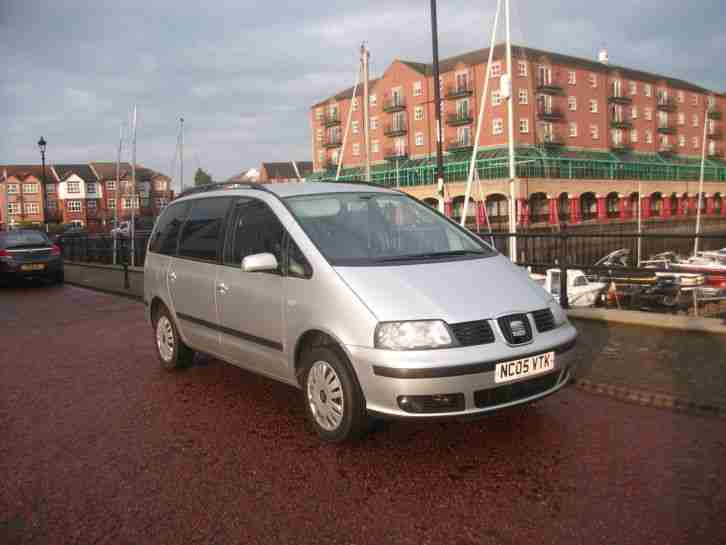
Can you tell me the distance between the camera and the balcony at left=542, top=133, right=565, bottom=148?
60206 millimetres

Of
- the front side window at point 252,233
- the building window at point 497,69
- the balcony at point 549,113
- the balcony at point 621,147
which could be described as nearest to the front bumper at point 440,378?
the front side window at point 252,233

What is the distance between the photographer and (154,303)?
22.5ft

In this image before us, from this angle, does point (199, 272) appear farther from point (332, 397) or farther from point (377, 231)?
point (332, 397)

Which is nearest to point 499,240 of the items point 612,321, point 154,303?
point 612,321

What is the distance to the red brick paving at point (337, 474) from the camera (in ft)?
10.5

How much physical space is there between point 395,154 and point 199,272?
64.8m

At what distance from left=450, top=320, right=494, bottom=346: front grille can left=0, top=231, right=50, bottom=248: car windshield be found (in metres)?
17.1

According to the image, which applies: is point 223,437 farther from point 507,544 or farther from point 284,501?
point 507,544

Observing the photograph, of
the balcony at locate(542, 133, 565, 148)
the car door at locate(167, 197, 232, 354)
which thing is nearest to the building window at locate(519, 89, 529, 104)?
the balcony at locate(542, 133, 565, 148)

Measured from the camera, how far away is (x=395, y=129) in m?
68.9

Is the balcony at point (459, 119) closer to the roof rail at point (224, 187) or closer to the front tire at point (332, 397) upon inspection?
the roof rail at point (224, 187)

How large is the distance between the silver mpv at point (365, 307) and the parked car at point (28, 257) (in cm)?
1345

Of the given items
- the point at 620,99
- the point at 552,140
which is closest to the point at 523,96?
the point at 552,140

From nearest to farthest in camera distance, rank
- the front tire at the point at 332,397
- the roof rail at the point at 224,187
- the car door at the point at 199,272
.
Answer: the front tire at the point at 332,397, the roof rail at the point at 224,187, the car door at the point at 199,272
